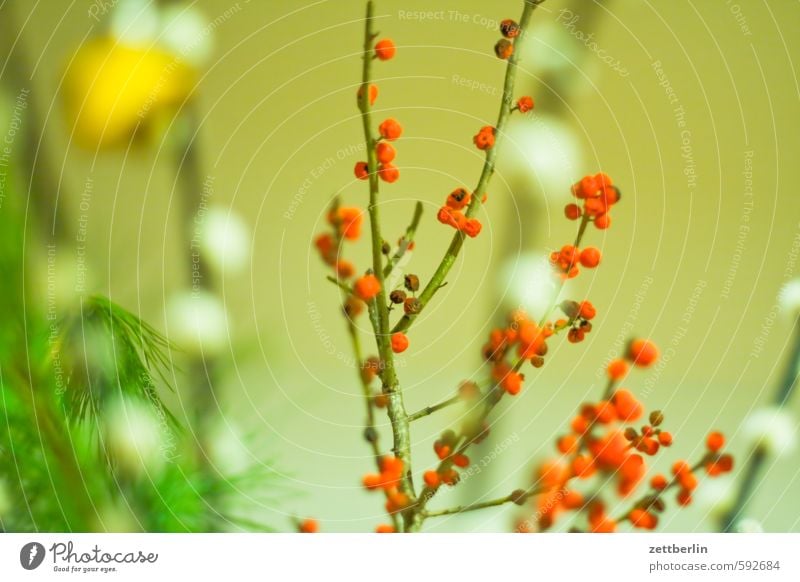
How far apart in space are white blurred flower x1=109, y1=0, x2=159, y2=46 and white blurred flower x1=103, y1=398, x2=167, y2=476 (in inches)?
11.1

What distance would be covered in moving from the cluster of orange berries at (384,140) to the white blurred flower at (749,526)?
16.0 inches

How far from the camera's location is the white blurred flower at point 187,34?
64 centimetres

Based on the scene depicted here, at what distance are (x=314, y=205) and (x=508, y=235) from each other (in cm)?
16

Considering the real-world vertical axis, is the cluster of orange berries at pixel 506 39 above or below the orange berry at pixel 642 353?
above

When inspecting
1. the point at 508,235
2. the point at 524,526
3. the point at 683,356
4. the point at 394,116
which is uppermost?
the point at 394,116

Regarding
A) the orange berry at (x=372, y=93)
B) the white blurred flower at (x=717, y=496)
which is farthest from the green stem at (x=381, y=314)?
the white blurred flower at (x=717, y=496)

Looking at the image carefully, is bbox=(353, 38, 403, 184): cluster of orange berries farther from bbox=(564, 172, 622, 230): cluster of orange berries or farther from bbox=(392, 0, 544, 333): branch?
bbox=(564, 172, 622, 230): cluster of orange berries

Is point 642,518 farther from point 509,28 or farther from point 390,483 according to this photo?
point 509,28

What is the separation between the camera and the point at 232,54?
65 centimetres

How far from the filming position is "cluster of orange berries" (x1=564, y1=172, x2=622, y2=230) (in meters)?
0.66

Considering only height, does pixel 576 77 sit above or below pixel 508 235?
above

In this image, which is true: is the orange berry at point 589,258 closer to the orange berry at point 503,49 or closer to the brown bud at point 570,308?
the brown bud at point 570,308
